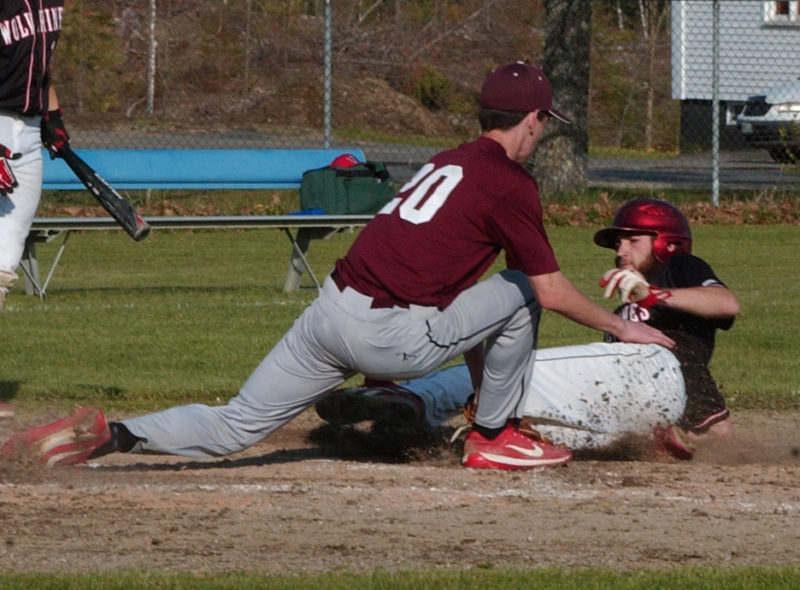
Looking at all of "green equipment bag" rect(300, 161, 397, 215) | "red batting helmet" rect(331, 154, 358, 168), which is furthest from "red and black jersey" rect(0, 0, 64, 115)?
"red batting helmet" rect(331, 154, 358, 168)

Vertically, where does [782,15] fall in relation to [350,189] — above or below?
above

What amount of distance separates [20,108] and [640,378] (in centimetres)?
286

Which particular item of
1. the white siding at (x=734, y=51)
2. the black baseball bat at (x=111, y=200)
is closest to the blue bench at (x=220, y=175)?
the black baseball bat at (x=111, y=200)

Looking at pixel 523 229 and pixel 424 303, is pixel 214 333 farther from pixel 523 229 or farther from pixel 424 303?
pixel 523 229

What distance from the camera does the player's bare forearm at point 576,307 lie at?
5195 mm

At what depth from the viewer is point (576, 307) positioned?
5238mm

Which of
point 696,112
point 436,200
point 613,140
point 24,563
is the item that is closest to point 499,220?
point 436,200

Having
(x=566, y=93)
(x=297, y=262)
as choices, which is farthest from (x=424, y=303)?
(x=566, y=93)

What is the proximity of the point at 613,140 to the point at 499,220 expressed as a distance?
26.0m

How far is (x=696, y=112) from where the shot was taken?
90.7ft

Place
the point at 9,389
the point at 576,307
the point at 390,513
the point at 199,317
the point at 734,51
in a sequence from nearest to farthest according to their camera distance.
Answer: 1. the point at 390,513
2. the point at 576,307
3. the point at 9,389
4. the point at 199,317
5. the point at 734,51

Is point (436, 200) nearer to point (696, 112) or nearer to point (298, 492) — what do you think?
point (298, 492)

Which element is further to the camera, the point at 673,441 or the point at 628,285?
the point at 673,441

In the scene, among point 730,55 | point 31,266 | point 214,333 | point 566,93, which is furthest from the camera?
point 730,55
